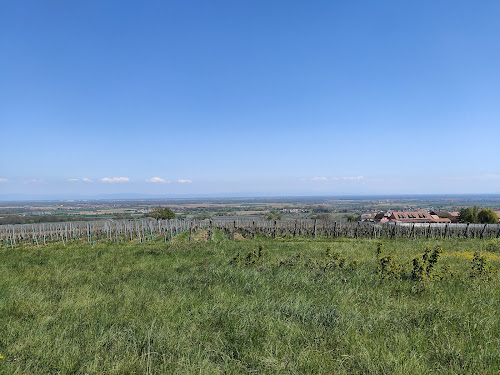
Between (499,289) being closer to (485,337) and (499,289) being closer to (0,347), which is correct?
(485,337)

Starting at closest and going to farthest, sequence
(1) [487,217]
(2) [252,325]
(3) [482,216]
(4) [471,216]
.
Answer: (2) [252,325]
(1) [487,217]
(3) [482,216]
(4) [471,216]

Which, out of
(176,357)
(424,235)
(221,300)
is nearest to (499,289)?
(221,300)

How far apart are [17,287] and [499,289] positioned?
397 inches

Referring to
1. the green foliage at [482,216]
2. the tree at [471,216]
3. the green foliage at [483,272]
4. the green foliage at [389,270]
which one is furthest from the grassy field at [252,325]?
the tree at [471,216]

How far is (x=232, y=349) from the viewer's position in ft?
11.6

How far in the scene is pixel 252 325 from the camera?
4.04 m

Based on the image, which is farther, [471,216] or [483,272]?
[471,216]

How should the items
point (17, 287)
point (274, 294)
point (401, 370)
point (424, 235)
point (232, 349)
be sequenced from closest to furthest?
point (401, 370)
point (232, 349)
point (274, 294)
point (17, 287)
point (424, 235)

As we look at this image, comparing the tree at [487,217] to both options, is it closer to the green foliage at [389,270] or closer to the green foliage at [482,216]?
the green foliage at [482,216]

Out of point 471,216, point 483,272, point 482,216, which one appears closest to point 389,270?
point 483,272

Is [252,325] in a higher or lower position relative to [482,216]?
higher

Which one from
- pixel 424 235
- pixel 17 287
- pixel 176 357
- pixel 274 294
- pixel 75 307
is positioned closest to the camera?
pixel 176 357

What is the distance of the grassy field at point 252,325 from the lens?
3.09m

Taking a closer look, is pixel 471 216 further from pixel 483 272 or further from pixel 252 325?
pixel 252 325
